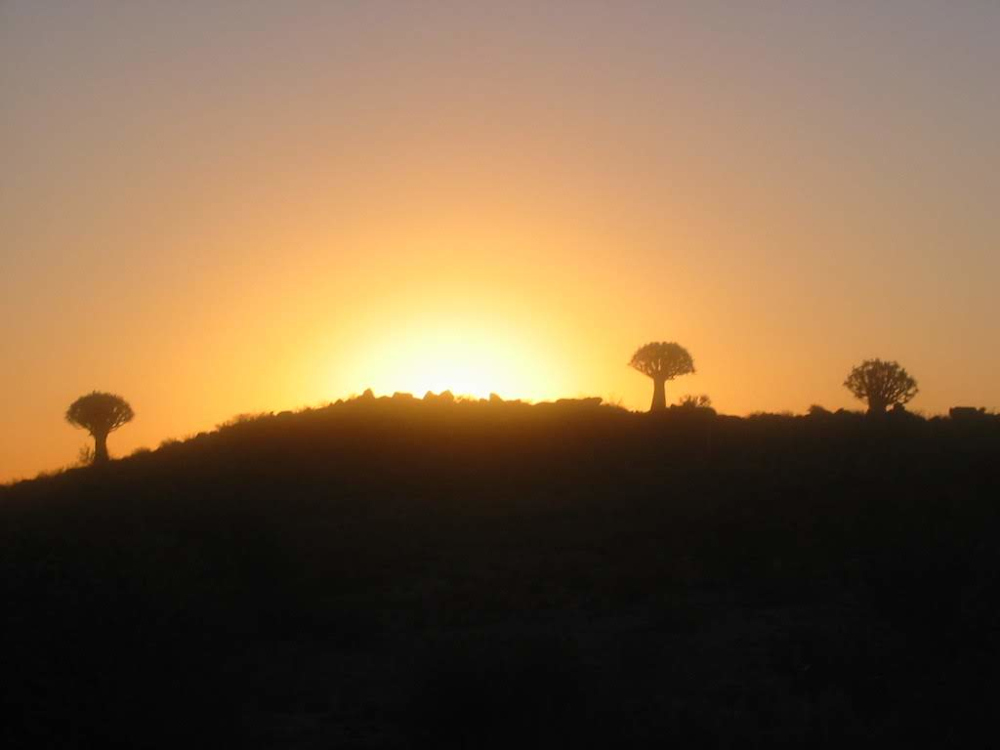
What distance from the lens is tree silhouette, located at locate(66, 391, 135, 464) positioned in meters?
64.0

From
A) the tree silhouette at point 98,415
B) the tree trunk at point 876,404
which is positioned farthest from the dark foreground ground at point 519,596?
the tree silhouette at point 98,415

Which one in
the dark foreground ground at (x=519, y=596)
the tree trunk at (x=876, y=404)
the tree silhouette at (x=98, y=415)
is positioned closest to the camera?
the dark foreground ground at (x=519, y=596)

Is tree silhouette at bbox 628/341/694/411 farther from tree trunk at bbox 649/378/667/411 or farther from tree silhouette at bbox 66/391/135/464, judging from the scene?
tree silhouette at bbox 66/391/135/464

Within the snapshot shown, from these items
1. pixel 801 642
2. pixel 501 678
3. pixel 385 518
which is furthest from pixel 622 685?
pixel 385 518

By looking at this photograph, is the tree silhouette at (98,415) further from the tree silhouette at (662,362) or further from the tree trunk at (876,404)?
the tree trunk at (876,404)

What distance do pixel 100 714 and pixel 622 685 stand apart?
8.02 metres

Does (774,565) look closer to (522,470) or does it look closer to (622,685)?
(622,685)

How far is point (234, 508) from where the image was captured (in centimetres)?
3312

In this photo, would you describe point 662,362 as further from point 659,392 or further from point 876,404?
point 876,404

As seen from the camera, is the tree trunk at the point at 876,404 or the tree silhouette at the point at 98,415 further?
the tree silhouette at the point at 98,415

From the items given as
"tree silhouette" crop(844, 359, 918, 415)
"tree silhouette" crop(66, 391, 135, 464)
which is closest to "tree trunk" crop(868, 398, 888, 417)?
"tree silhouette" crop(844, 359, 918, 415)

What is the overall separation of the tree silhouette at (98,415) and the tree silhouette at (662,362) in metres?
27.2

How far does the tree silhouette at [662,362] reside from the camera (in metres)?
60.0

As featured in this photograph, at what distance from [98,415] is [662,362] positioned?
1142 inches
